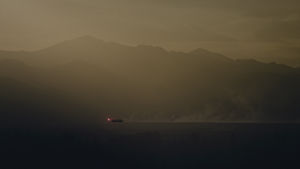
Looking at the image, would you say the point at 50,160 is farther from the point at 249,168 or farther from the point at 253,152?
the point at 253,152

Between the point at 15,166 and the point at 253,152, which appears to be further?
the point at 253,152

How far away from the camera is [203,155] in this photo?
92125mm

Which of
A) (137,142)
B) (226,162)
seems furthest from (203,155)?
(137,142)

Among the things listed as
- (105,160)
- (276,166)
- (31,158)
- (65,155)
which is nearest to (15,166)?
(31,158)

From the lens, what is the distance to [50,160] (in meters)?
80.7

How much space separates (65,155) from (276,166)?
49.7 m

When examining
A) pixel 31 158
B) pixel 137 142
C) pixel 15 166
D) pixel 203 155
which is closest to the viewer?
pixel 15 166

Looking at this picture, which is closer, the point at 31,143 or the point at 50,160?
the point at 50,160

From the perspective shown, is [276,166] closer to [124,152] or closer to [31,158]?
[124,152]

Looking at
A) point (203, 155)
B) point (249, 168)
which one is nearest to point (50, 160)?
point (203, 155)

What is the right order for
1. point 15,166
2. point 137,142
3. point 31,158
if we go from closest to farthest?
point 15,166
point 31,158
point 137,142

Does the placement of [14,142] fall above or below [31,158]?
above

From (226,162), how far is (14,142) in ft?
193

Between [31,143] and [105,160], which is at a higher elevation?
[31,143]
